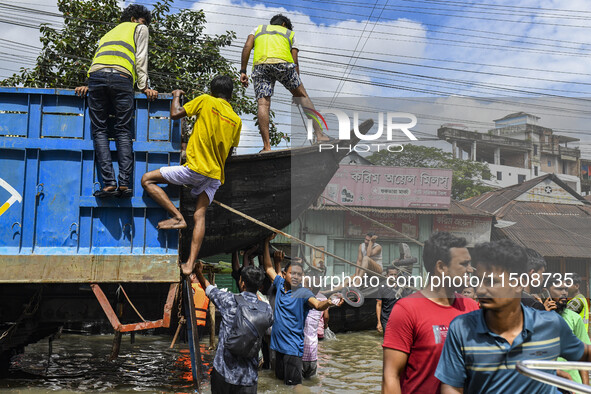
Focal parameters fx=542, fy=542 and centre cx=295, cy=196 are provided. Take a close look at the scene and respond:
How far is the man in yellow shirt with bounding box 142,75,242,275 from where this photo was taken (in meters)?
4.84

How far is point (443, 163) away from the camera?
2.71 meters

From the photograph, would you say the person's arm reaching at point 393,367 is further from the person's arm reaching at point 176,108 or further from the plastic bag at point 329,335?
the plastic bag at point 329,335

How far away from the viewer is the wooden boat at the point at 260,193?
5715mm

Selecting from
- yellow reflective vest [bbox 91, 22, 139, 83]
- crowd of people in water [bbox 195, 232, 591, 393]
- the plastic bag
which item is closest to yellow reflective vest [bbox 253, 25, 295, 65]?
yellow reflective vest [bbox 91, 22, 139, 83]

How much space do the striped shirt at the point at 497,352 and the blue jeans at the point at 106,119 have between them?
3.65m

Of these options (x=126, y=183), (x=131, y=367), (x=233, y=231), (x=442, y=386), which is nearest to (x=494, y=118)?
(x=442, y=386)

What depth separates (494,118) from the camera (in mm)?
Answer: 2570

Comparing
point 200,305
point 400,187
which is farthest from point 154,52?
point 400,187

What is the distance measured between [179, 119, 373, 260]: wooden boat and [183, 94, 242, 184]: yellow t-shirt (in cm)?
59

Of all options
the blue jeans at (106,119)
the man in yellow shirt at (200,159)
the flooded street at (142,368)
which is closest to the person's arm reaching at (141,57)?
the blue jeans at (106,119)

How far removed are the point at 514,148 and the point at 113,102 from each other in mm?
3599

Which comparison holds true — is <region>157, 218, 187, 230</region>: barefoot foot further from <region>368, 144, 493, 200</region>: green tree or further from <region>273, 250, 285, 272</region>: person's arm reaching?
<region>368, 144, 493, 200</region>: green tree

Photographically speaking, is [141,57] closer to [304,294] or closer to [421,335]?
[304,294]

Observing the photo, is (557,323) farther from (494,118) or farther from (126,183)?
(126,183)
